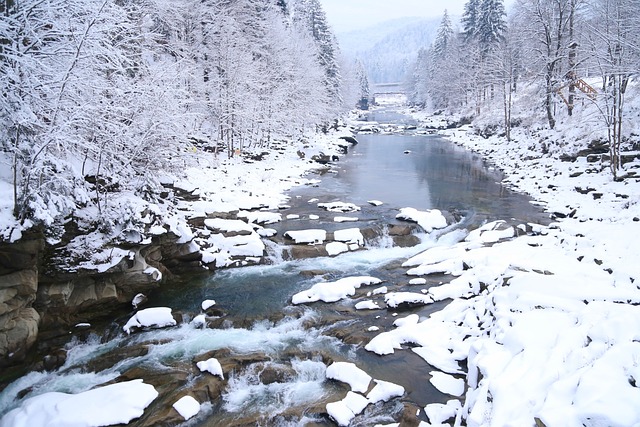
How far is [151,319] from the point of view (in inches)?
379

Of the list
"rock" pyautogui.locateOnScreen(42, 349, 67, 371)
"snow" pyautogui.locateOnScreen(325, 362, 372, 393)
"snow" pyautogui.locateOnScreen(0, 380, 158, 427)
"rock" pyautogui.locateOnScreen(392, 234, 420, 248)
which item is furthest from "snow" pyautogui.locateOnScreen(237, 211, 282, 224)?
"snow" pyautogui.locateOnScreen(0, 380, 158, 427)

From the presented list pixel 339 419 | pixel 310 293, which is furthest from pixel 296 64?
pixel 339 419

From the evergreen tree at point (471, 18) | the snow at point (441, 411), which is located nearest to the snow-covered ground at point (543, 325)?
the snow at point (441, 411)

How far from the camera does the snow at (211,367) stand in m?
7.59

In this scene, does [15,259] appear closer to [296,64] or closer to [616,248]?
[616,248]

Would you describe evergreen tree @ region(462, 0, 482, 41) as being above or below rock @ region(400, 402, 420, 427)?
above

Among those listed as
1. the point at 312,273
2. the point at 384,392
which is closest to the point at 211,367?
the point at 384,392

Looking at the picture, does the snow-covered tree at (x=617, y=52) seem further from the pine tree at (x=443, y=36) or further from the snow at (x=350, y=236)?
the pine tree at (x=443, y=36)

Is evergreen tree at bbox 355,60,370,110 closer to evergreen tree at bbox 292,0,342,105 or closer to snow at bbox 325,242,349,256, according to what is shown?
evergreen tree at bbox 292,0,342,105

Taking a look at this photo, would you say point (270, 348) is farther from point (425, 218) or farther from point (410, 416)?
point (425, 218)

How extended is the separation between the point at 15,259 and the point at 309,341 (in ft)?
20.5

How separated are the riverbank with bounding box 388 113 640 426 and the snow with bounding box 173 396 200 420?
3.73 m

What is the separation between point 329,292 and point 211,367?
3.95 metres

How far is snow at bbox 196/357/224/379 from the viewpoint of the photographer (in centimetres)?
759
